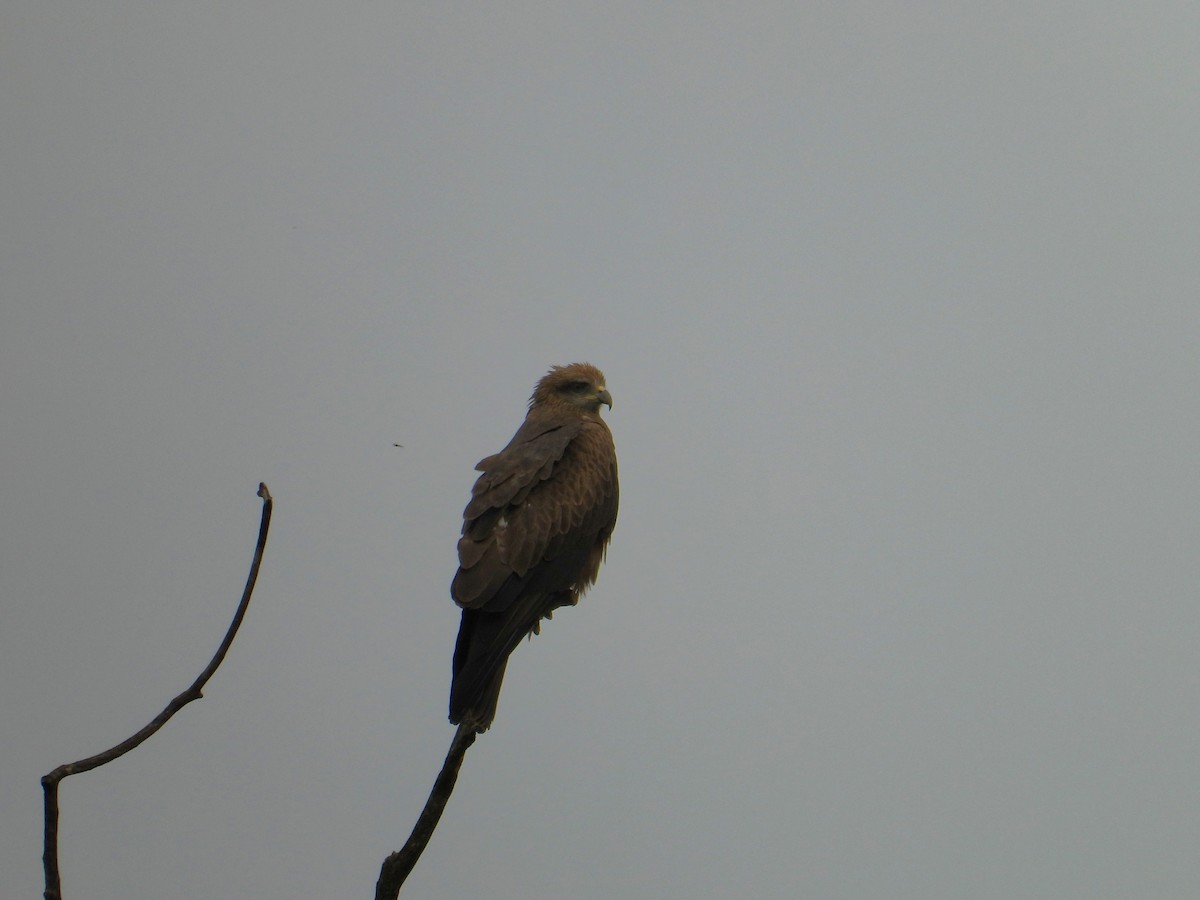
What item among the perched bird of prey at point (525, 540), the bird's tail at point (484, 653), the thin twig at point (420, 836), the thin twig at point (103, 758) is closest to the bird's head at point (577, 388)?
the perched bird of prey at point (525, 540)

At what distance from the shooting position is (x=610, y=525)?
7.35 meters

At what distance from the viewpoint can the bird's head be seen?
8.34 meters

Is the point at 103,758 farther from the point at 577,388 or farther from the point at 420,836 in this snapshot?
the point at 577,388

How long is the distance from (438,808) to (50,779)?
1.90m

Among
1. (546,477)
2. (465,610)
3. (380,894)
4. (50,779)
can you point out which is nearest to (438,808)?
(380,894)

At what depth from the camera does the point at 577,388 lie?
8.39 meters

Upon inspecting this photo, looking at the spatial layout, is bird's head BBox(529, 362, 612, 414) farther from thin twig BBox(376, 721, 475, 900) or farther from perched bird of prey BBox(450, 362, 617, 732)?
thin twig BBox(376, 721, 475, 900)

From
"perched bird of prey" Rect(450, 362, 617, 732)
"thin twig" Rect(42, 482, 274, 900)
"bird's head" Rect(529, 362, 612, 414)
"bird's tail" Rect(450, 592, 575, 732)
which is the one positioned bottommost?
"thin twig" Rect(42, 482, 274, 900)

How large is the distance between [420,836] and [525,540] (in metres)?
2.10

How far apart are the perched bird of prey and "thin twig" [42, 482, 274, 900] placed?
2074 millimetres

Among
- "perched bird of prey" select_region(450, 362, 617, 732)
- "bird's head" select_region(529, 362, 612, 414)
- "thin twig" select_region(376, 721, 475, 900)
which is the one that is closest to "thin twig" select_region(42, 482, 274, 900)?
"thin twig" select_region(376, 721, 475, 900)

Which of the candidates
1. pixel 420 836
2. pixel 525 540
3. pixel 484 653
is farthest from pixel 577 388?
pixel 420 836

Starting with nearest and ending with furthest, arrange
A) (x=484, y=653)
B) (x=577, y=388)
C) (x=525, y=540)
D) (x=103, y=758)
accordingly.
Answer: (x=103, y=758) < (x=484, y=653) < (x=525, y=540) < (x=577, y=388)

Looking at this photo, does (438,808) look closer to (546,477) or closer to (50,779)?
(50,779)
